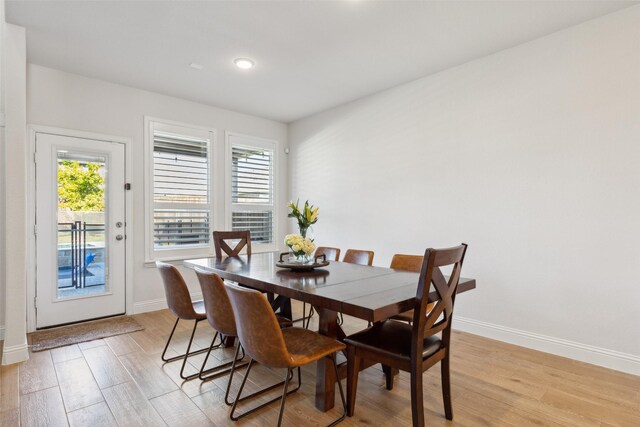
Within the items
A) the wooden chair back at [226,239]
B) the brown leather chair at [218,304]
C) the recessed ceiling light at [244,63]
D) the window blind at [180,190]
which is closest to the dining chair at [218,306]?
the brown leather chair at [218,304]

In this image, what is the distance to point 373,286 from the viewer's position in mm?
2023

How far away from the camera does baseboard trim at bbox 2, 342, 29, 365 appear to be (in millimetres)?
2658

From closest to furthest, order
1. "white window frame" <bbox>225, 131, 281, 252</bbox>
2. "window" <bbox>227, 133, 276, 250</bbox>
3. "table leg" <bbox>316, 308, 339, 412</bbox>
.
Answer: "table leg" <bbox>316, 308, 339, 412</bbox>, "white window frame" <bbox>225, 131, 281, 252</bbox>, "window" <bbox>227, 133, 276, 250</bbox>

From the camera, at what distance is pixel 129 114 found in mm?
4027

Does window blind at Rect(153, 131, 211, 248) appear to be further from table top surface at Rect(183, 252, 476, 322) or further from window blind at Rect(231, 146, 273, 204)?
table top surface at Rect(183, 252, 476, 322)

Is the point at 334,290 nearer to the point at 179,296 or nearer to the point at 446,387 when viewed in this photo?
the point at 446,387

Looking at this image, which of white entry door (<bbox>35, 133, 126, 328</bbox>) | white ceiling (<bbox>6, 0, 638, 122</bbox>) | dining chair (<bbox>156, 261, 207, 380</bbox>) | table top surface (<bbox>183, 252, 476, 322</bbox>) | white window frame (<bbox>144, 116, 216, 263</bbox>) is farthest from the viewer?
white window frame (<bbox>144, 116, 216, 263</bbox>)

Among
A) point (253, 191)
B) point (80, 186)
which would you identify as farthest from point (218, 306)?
point (253, 191)

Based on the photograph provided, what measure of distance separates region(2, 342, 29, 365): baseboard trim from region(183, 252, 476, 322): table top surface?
1425mm

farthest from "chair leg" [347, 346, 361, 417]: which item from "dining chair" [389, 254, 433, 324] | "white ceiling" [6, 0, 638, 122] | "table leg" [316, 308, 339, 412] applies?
"white ceiling" [6, 0, 638, 122]

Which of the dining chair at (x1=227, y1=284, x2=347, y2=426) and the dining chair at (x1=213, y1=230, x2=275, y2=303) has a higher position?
the dining chair at (x1=213, y1=230, x2=275, y2=303)

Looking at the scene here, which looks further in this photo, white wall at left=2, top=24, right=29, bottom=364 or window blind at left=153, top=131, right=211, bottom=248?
window blind at left=153, top=131, right=211, bottom=248

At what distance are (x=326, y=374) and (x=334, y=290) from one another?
56 cm

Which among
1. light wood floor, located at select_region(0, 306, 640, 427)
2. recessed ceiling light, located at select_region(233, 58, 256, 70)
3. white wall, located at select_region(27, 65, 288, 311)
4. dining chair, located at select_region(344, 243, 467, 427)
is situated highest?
recessed ceiling light, located at select_region(233, 58, 256, 70)
